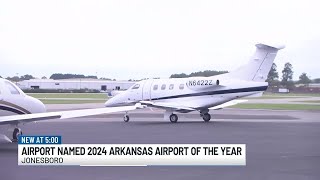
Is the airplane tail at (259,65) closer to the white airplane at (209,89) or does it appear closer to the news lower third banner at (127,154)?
the white airplane at (209,89)

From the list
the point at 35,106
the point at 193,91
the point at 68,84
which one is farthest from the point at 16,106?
the point at 68,84

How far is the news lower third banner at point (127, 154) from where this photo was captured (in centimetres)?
869

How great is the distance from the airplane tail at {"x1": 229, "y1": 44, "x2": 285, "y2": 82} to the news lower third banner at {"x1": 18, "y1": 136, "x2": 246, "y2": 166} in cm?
2221

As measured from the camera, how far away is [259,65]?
31.2 meters

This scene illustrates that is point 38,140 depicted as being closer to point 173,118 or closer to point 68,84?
point 173,118

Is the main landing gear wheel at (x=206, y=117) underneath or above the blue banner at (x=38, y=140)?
underneath

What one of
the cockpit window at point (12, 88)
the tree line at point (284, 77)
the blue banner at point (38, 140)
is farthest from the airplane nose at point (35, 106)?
the tree line at point (284, 77)

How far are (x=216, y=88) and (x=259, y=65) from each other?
2.78 meters

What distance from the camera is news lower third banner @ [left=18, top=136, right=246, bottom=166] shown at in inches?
342

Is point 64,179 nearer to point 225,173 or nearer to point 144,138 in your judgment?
point 225,173

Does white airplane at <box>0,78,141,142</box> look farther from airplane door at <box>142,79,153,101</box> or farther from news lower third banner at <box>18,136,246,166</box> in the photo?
airplane door at <box>142,79,153,101</box>

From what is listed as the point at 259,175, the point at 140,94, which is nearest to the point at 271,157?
the point at 259,175

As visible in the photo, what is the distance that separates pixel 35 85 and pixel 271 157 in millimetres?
35097

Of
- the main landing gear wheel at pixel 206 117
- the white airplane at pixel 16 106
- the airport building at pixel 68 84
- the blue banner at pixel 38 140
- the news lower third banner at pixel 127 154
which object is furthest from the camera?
the airport building at pixel 68 84
